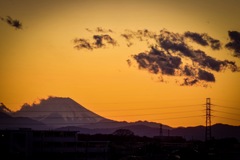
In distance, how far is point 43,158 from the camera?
390 ft

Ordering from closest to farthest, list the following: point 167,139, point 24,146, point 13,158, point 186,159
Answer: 1. point 186,159
2. point 13,158
3. point 24,146
4. point 167,139

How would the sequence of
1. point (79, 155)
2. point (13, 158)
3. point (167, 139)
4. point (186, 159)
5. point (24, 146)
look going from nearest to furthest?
point (186, 159) → point (13, 158) → point (24, 146) → point (79, 155) → point (167, 139)

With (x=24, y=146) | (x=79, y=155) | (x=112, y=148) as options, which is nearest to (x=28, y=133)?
(x=24, y=146)

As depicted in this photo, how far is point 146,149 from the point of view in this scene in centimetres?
12581

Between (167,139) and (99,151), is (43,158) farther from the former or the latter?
(167,139)

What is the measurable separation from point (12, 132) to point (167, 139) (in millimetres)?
84597

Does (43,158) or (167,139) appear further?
(167,139)

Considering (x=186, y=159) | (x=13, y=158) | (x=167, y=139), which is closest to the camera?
(x=186, y=159)

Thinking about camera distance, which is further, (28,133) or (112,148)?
(112,148)

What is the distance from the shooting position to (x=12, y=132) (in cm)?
11512

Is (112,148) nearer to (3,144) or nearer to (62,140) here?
(62,140)

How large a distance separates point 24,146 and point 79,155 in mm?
14927

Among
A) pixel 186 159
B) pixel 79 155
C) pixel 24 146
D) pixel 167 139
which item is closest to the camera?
pixel 186 159

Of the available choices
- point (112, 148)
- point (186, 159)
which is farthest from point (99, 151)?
point (186, 159)
